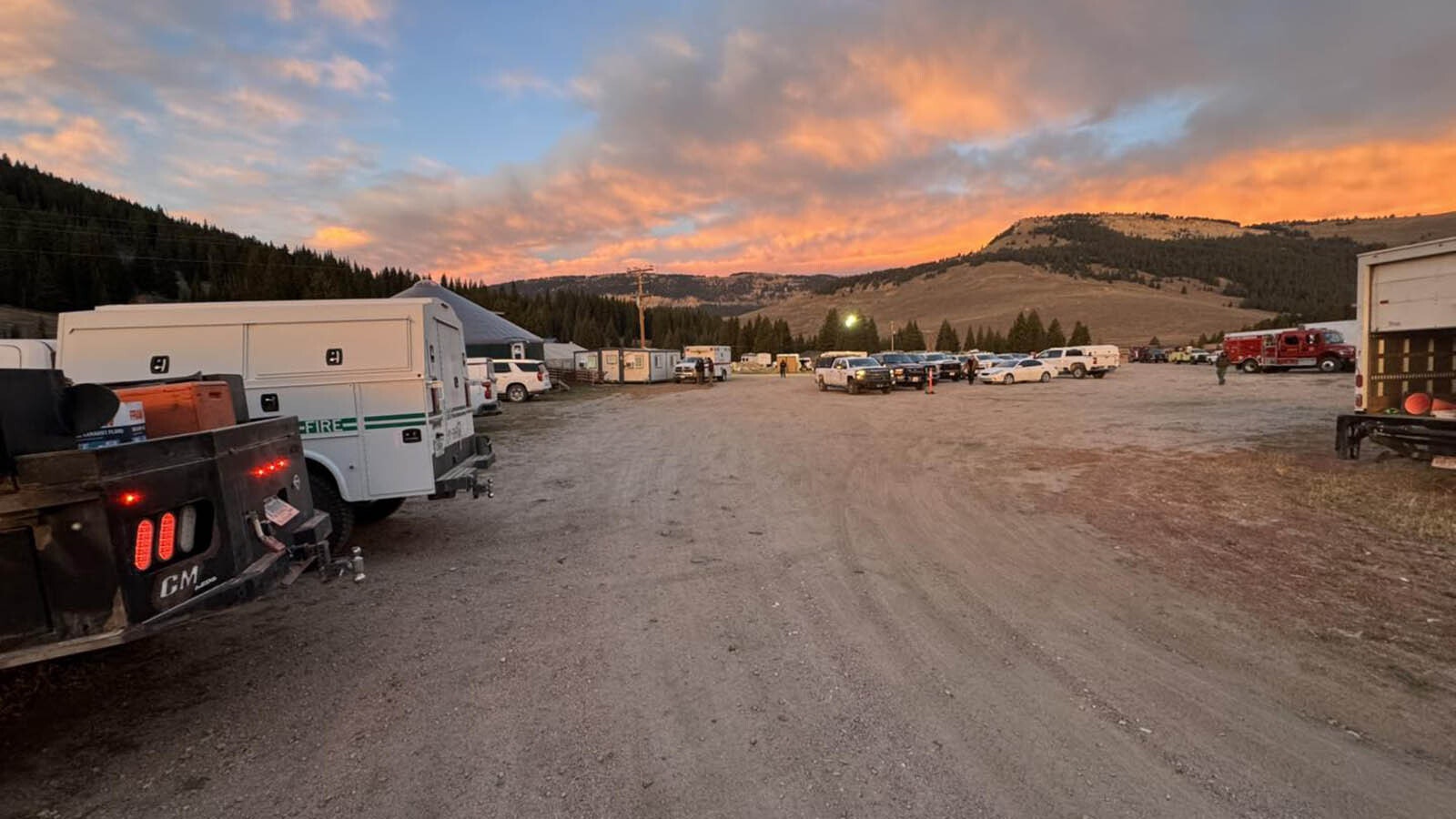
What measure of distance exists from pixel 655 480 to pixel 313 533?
5985mm

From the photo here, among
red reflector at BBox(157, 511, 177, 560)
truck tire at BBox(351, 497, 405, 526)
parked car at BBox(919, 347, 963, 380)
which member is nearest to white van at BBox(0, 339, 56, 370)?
truck tire at BBox(351, 497, 405, 526)

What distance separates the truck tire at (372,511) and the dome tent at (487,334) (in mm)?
35414

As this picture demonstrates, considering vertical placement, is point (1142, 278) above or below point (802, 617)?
above

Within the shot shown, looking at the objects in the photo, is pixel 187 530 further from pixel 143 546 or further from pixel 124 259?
pixel 124 259

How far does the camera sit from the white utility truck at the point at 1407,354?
334 inches

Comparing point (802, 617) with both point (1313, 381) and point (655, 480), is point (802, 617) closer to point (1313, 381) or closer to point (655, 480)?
point (655, 480)

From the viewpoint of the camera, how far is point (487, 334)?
4303 cm

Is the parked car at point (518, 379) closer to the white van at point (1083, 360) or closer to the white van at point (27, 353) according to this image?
the white van at point (27, 353)

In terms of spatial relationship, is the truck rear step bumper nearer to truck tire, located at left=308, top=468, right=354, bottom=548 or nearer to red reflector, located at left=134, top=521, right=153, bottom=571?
red reflector, located at left=134, top=521, right=153, bottom=571

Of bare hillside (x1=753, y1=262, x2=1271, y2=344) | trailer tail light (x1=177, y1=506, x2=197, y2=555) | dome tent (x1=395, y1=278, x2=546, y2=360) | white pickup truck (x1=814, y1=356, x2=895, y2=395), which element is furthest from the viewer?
bare hillside (x1=753, y1=262, x2=1271, y2=344)

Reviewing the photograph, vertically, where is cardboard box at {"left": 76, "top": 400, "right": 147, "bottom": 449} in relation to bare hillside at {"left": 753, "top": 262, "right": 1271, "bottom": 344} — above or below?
below

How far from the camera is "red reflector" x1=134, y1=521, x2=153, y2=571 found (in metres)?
2.96

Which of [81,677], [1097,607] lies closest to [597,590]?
[81,677]

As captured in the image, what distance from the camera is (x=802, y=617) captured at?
185 inches
